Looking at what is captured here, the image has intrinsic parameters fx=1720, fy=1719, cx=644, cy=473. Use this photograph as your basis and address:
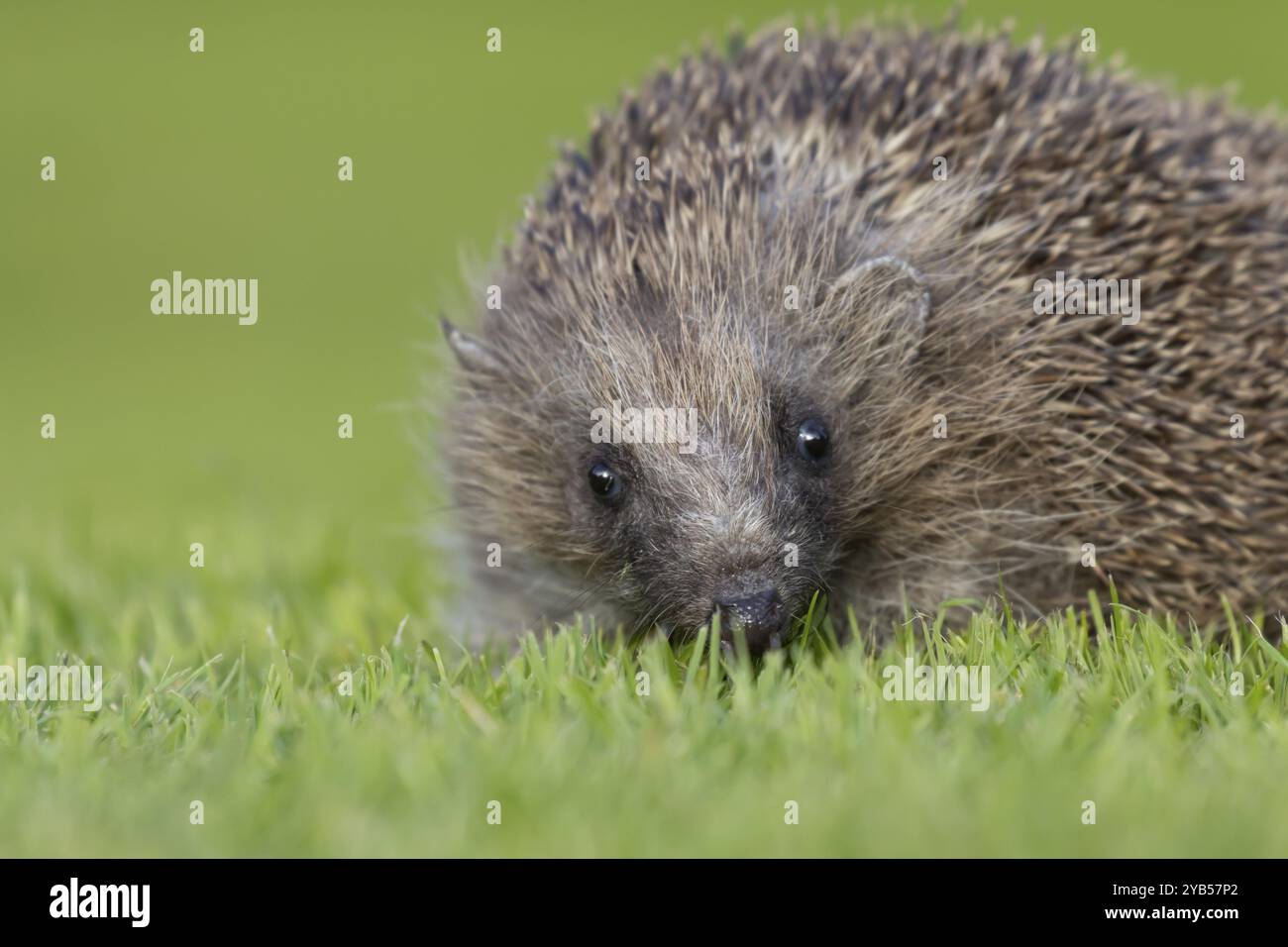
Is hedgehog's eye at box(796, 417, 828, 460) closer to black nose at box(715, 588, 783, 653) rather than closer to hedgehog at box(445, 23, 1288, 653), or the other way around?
hedgehog at box(445, 23, 1288, 653)

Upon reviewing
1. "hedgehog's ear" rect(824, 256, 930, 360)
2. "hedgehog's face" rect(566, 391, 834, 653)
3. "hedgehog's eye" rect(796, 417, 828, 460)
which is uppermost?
"hedgehog's ear" rect(824, 256, 930, 360)

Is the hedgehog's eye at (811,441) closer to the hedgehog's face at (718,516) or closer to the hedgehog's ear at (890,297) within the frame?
the hedgehog's face at (718,516)

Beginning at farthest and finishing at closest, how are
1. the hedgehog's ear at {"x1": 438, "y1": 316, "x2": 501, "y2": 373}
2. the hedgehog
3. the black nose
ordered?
the hedgehog's ear at {"x1": 438, "y1": 316, "x2": 501, "y2": 373}
the hedgehog
the black nose

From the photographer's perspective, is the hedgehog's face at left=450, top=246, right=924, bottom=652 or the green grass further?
the hedgehog's face at left=450, top=246, right=924, bottom=652

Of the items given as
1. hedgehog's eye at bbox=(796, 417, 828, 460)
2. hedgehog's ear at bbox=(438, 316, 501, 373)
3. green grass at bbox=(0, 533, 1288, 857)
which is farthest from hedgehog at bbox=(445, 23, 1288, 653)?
green grass at bbox=(0, 533, 1288, 857)

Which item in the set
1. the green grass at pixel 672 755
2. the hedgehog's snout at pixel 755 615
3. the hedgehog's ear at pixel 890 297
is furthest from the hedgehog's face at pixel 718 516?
the hedgehog's ear at pixel 890 297

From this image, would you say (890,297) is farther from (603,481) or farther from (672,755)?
(672,755)

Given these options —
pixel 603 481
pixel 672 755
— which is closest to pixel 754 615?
pixel 603 481
